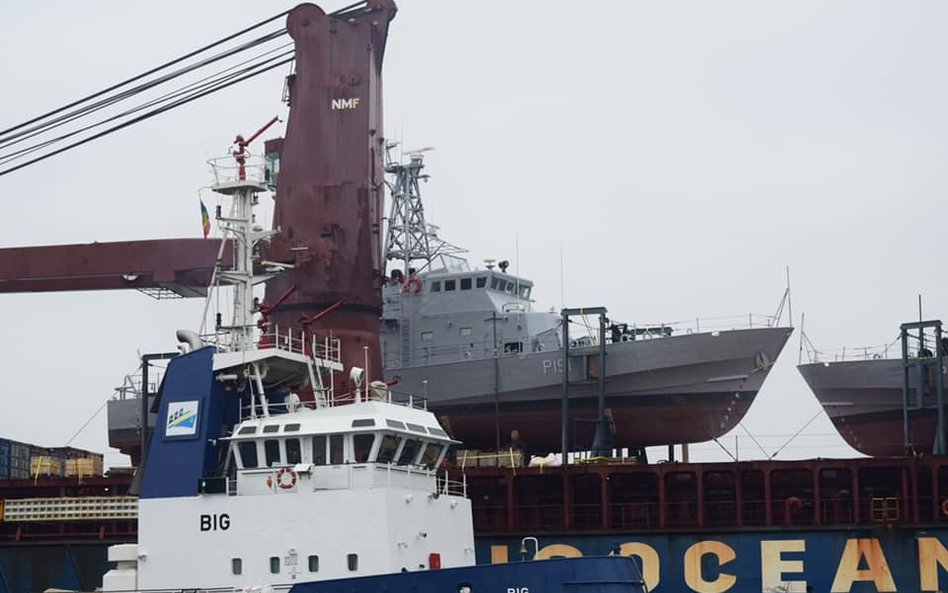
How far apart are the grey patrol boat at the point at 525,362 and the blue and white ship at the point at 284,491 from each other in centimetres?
2629

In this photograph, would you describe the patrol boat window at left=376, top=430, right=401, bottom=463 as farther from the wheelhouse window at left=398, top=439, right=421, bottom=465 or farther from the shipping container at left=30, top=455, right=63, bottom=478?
the shipping container at left=30, top=455, right=63, bottom=478

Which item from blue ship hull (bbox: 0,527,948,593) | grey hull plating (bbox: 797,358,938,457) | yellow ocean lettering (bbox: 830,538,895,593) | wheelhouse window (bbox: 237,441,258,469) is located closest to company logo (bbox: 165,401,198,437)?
wheelhouse window (bbox: 237,441,258,469)

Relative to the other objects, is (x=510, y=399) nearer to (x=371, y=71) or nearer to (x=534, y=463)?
(x=534, y=463)

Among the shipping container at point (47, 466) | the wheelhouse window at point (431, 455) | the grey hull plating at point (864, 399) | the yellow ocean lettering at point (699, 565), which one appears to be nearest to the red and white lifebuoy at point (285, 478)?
the wheelhouse window at point (431, 455)

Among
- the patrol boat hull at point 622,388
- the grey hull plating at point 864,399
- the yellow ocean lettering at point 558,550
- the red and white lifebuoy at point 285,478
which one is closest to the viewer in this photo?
the red and white lifebuoy at point 285,478

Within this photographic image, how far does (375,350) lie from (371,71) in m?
8.18

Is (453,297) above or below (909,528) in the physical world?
above

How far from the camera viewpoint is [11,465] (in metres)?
56.1

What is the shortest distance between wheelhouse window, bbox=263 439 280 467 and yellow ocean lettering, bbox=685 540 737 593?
18125mm

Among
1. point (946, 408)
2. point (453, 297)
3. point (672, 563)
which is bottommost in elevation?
point (672, 563)

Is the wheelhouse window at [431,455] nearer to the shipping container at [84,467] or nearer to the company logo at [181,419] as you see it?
the company logo at [181,419]

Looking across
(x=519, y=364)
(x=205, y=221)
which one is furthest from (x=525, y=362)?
(x=205, y=221)

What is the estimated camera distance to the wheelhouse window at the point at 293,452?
26.9 m

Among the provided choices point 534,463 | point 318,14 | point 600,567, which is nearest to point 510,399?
point 534,463
